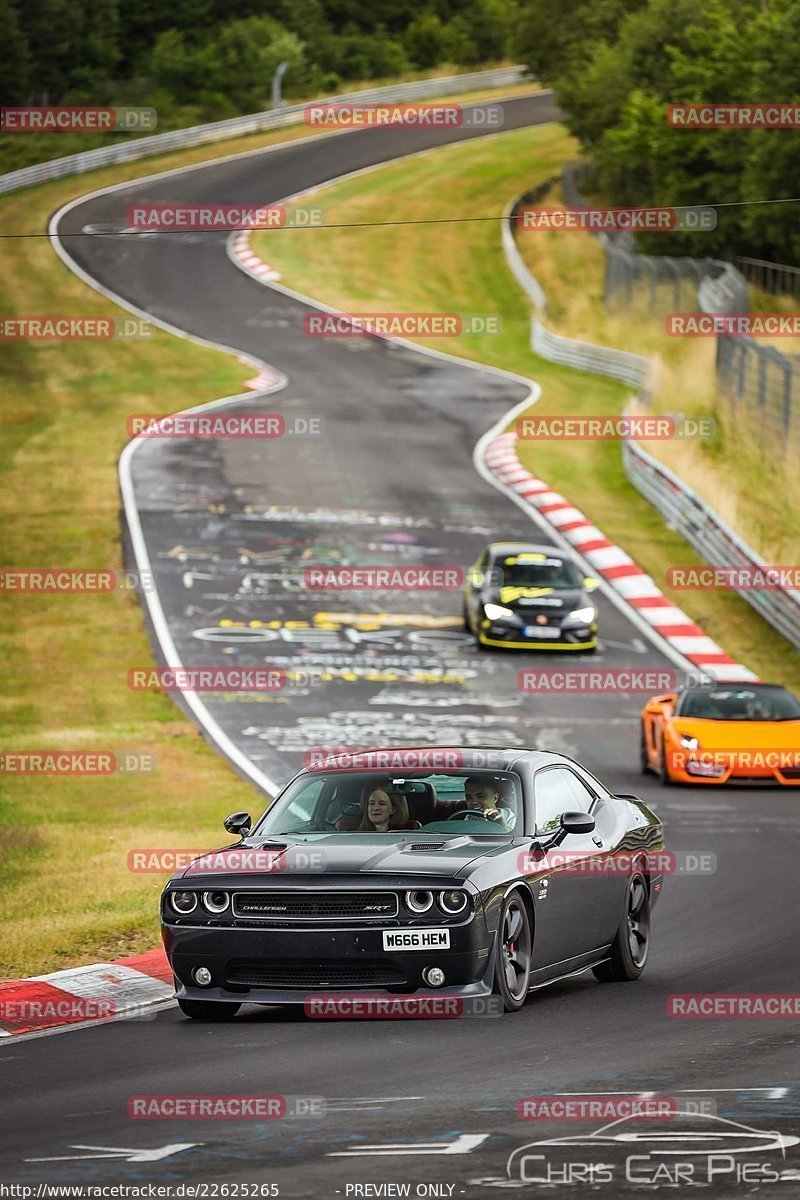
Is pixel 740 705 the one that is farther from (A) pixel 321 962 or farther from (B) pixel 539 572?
(A) pixel 321 962

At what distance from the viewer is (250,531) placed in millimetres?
36562

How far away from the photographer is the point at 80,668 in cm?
2755

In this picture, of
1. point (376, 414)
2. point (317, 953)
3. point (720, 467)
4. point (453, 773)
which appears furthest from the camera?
point (376, 414)

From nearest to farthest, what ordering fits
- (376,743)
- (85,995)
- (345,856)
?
1. (345,856)
2. (85,995)
3. (376,743)

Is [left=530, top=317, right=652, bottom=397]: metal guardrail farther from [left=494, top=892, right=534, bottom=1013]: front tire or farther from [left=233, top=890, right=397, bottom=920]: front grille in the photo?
[left=233, top=890, right=397, bottom=920]: front grille

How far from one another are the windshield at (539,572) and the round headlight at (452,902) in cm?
1997

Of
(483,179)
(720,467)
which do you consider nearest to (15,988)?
(720,467)

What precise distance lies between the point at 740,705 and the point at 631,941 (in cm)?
1062

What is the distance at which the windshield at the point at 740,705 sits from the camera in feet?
72.7

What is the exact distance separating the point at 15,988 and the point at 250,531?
82.8 ft

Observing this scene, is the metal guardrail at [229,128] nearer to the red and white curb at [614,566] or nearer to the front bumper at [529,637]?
the red and white curb at [614,566]

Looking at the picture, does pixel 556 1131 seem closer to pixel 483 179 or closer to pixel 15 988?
pixel 15 988

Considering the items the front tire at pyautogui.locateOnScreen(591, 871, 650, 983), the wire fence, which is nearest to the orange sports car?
the front tire at pyautogui.locateOnScreen(591, 871, 650, 983)

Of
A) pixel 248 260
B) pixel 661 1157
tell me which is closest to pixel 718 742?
pixel 661 1157
